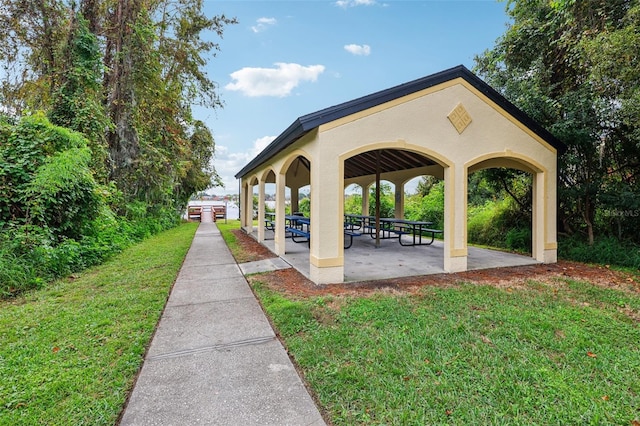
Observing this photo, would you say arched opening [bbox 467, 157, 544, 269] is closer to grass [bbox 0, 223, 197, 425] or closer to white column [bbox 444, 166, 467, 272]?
white column [bbox 444, 166, 467, 272]

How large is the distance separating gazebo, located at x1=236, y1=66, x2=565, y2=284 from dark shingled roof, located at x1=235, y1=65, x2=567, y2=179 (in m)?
0.02

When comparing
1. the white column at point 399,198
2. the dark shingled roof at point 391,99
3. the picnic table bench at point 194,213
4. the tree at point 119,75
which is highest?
the tree at point 119,75

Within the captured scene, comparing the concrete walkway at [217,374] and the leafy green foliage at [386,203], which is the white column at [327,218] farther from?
the leafy green foliage at [386,203]

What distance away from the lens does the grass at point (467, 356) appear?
2.11 m

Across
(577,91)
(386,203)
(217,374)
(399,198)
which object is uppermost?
(577,91)

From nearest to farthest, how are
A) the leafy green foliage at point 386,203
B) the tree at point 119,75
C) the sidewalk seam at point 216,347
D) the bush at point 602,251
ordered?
the sidewalk seam at point 216,347
the bush at point 602,251
the tree at point 119,75
the leafy green foliage at point 386,203

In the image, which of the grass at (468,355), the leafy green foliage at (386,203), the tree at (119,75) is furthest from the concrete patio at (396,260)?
the tree at (119,75)

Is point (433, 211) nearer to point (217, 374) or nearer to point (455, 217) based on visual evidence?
point (455, 217)

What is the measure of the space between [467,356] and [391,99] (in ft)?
14.5

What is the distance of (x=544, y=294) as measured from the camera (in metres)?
4.64

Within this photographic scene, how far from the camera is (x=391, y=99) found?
5543mm

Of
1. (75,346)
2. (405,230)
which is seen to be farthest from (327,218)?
(405,230)

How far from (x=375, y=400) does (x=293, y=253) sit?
6.31 m

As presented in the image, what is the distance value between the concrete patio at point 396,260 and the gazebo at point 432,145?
1.58 feet
